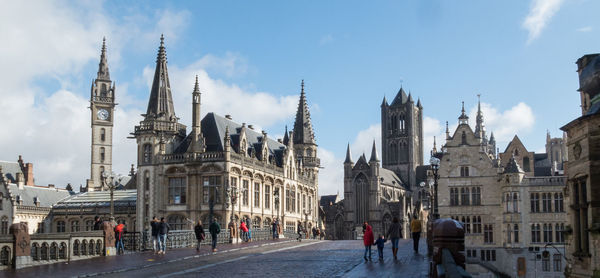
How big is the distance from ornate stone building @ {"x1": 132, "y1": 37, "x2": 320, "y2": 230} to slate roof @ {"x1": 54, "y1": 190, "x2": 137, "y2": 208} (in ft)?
51.2

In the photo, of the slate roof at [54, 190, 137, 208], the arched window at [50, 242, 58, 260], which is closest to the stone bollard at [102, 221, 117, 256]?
the arched window at [50, 242, 58, 260]

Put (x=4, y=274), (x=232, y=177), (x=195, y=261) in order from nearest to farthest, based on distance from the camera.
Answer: (x=4, y=274) < (x=195, y=261) < (x=232, y=177)

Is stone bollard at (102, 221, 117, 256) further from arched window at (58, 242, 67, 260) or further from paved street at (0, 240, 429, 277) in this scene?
arched window at (58, 242, 67, 260)

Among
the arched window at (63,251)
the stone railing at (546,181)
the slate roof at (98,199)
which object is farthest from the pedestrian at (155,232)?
the slate roof at (98,199)

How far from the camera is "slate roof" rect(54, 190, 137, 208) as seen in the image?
74250 mm

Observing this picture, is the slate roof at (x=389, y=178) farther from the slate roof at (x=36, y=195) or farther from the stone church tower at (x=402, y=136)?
the slate roof at (x=36, y=195)

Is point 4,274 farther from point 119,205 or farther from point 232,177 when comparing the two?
point 119,205

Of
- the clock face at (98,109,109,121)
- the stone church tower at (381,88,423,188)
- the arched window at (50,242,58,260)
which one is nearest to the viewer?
the arched window at (50,242,58,260)

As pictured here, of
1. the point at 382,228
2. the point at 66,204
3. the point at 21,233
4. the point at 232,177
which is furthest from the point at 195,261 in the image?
the point at 382,228

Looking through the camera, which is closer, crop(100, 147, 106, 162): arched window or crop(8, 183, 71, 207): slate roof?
crop(8, 183, 71, 207): slate roof

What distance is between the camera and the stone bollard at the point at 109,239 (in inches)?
1070

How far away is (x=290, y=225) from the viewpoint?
69.4 m

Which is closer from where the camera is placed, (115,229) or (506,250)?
(115,229)

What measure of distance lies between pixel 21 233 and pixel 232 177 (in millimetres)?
33810
